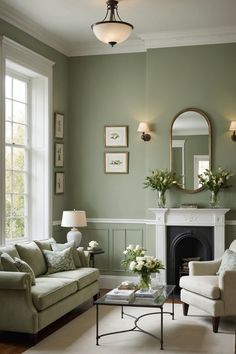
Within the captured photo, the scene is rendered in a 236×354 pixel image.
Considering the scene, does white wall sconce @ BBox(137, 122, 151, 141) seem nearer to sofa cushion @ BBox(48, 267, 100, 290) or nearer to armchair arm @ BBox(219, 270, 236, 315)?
sofa cushion @ BBox(48, 267, 100, 290)

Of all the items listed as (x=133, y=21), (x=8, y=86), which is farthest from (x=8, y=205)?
(x=133, y=21)

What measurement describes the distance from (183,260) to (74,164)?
2116 mm

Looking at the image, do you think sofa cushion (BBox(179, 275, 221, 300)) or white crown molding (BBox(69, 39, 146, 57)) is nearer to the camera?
sofa cushion (BBox(179, 275, 221, 300))

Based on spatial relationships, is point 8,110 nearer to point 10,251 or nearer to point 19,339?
point 10,251

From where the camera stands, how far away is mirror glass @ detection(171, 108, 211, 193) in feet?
23.4

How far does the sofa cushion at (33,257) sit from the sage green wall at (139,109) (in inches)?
67.8

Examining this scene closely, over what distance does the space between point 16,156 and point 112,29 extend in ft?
7.98

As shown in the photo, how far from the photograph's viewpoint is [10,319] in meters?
4.95

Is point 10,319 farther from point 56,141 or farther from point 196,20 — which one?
point 196,20

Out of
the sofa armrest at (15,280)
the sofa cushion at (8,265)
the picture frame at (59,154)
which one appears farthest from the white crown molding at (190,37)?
the sofa armrest at (15,280)

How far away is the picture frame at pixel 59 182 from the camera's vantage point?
751cm

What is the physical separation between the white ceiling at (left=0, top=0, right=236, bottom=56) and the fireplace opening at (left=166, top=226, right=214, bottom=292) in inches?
98.5

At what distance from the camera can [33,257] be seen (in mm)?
6023

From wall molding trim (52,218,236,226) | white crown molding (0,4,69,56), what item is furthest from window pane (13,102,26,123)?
wall molding trim (52,218,236,226)
